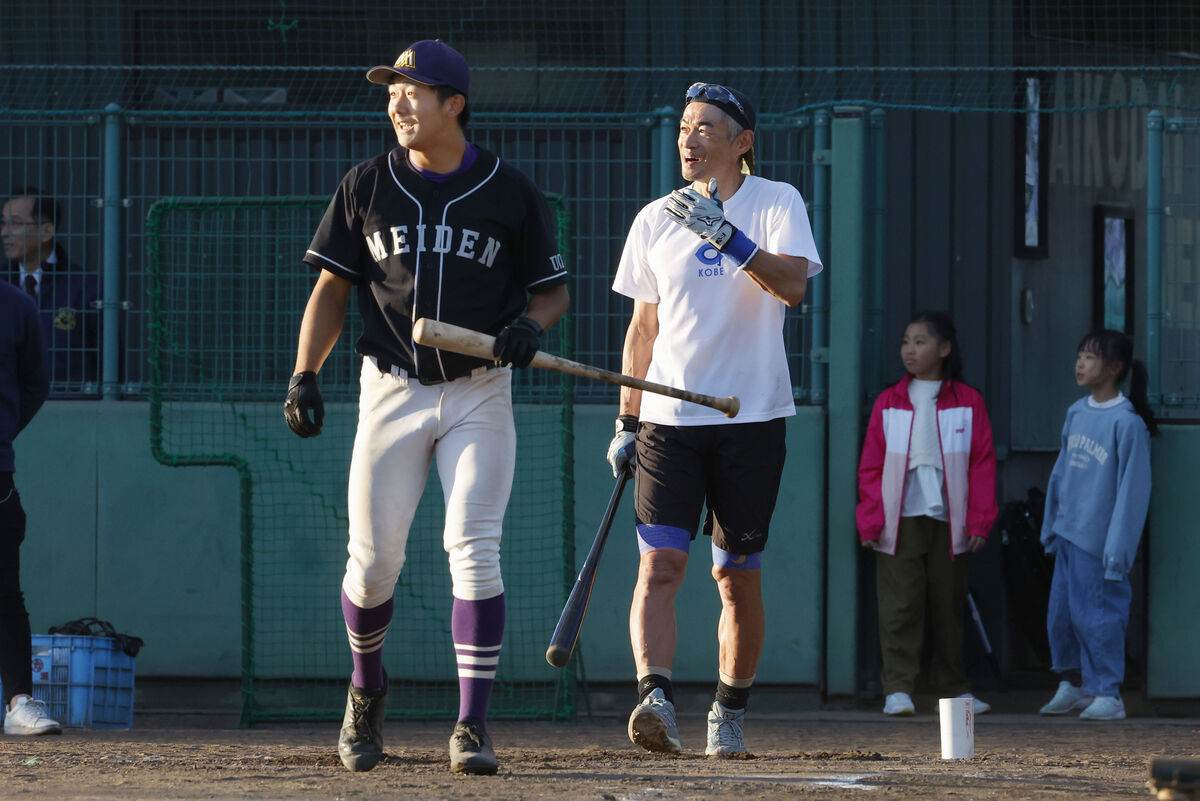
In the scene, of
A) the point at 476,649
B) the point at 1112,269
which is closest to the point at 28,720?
the point at 476,649

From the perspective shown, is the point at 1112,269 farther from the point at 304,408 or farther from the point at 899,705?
the point at 304,408

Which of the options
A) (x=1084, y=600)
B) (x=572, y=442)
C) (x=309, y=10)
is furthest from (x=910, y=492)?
(x=309, y=10)

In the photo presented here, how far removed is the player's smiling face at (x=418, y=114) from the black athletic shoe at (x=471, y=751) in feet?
5.69

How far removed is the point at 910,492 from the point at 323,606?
9.14ft

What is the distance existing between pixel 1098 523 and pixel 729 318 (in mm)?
3055

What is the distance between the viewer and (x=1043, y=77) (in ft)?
31.6

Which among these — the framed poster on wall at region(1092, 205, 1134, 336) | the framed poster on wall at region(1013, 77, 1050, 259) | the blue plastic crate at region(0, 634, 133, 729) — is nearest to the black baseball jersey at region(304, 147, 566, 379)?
the blue plastic crate at region(0, 634, 133, 729)

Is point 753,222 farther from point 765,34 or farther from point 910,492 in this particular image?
point 765,34

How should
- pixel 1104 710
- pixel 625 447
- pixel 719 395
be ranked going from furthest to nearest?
1. pixel 1104 710
2. pixel 625 447
3. pixel 719 395

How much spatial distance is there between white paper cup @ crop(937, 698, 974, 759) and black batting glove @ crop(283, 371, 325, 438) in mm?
2201

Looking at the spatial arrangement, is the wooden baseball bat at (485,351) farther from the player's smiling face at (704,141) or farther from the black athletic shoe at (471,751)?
the black athletic shoe at (471,751)

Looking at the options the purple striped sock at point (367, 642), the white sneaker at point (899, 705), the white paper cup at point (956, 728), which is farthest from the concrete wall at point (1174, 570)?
the purple striped sock at point (367, 642)

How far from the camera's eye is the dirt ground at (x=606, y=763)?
14.8 feet

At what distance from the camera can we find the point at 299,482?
25.2ft
